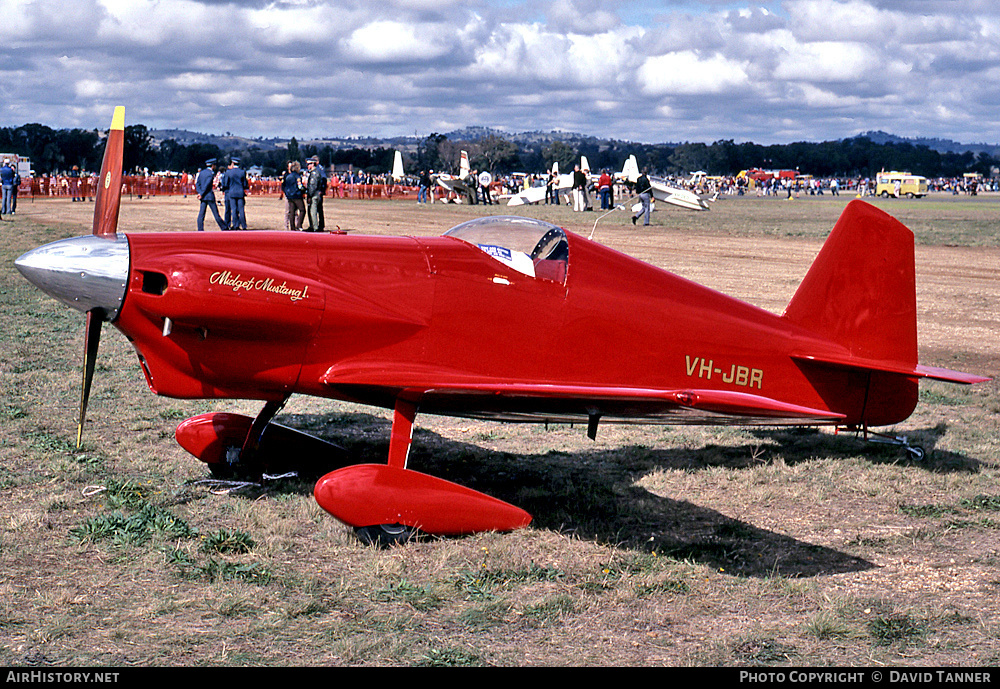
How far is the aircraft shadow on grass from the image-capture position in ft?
19.1

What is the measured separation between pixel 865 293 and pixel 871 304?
0.33 feet

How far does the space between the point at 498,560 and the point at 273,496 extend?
197 centimetres

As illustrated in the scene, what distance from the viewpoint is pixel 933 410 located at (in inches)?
369

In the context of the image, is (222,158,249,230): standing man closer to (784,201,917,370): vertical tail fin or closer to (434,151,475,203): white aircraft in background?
(784,201,917,370): vertical tail fin

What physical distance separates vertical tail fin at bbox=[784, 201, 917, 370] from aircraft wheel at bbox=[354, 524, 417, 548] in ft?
11.4

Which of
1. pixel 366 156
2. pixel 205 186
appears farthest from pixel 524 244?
pixel 366 156

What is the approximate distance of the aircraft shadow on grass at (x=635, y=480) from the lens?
19.1 ft

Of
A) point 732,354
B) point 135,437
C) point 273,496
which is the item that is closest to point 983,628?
point 732,354

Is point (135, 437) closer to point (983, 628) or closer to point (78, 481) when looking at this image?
point (78, 481)

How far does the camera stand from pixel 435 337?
6148 mm

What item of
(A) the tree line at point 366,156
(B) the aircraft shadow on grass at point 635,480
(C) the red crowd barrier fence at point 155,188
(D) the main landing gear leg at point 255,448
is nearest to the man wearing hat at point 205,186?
(B) the aircraft shadow on grass at point 635,480

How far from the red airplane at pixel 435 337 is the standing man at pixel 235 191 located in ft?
53.2

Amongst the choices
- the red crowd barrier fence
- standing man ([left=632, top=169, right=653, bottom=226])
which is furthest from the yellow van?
standing man ([left=632, top=169, right=653, bottom=226])

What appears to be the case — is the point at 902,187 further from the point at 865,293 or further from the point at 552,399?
the point at 552,399
